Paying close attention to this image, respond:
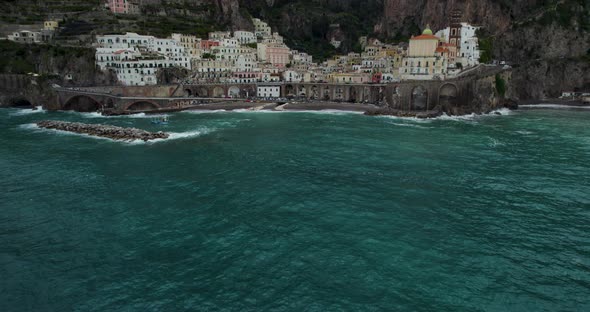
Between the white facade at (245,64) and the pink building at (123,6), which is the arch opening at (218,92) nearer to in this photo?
the white facade at (245,64)

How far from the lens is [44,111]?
9556 centimetres

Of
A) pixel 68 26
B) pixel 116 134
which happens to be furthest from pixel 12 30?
pixel 116 134

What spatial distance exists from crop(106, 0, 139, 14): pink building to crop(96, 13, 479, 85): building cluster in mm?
1586

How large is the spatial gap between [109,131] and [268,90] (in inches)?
2108

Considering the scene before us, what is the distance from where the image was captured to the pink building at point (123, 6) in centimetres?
13588

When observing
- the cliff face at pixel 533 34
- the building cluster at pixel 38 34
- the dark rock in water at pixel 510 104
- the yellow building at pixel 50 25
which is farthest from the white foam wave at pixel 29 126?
the cliff face at pixel 533 34

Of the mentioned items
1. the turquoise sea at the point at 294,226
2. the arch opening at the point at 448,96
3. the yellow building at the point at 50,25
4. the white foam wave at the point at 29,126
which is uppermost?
the yellow building at the point at 50,25

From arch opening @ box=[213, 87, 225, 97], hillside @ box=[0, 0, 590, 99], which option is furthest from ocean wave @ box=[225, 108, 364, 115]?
hillside @ box=[0, 0, 590, 99]

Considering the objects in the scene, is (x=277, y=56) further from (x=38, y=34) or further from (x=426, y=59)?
(x=38, y=34)

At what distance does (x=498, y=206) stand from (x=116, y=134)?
5323 centimetres

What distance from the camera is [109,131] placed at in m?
64.9

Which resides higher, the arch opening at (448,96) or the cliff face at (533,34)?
the cliff face at (533,34)

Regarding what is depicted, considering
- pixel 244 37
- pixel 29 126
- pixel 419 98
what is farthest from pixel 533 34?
pixel 29 126

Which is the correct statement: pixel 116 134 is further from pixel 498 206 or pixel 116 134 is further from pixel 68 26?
pixel 68 26
